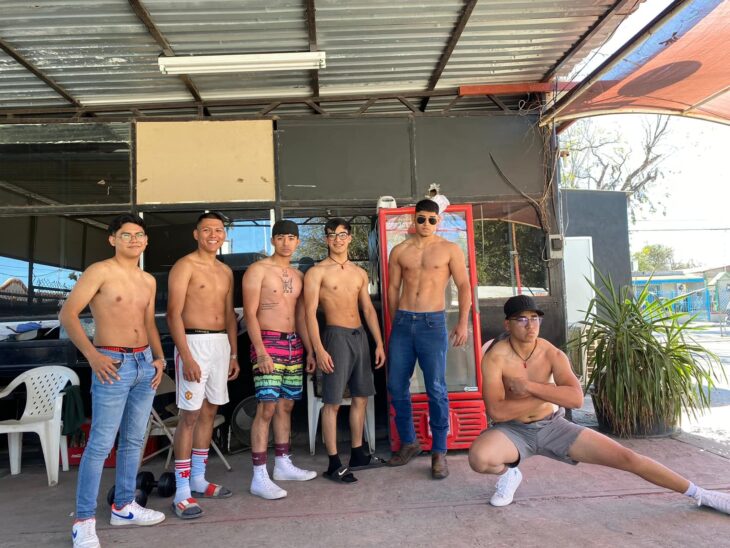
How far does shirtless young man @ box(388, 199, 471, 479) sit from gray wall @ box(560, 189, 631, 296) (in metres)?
6.83

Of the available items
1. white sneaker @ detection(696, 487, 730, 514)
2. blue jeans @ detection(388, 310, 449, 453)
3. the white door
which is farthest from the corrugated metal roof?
the white door

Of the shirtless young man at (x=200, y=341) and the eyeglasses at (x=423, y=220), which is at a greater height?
the eyeglasses at (x=423, y=220)

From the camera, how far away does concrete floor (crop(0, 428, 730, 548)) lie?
8.64 ft

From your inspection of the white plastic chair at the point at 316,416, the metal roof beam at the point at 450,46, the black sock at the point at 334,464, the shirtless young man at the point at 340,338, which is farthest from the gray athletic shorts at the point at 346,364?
the metal roof beam at the point at 450,46

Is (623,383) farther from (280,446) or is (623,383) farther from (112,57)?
(112,57)

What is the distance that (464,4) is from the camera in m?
3.82

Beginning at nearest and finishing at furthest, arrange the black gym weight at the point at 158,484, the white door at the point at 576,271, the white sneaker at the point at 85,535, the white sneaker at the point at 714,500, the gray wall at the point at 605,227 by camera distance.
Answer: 1. the white sneaker at the point at 85,535
2. the white sneaker at the point at 714,500
3. the black gym weight at the point at 158,484
4. the white door at the point at 576,271
5. the gray wall at the point at 605,227

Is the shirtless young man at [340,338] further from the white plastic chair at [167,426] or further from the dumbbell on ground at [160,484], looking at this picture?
the dumbbell on ground at [160,484]

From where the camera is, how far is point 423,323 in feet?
12.6

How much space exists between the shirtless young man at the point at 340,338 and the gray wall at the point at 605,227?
7247mm

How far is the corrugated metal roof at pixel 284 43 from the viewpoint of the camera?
380 cm

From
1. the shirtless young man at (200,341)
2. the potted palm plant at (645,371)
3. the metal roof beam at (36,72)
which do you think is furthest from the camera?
the potted palm plant at (645,371)

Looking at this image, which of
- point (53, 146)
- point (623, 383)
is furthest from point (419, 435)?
point (53, 146)

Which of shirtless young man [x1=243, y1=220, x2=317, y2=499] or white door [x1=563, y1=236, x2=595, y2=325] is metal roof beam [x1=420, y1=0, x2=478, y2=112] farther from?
white door [x1=563, y1=236, x2=595, y2=325]
